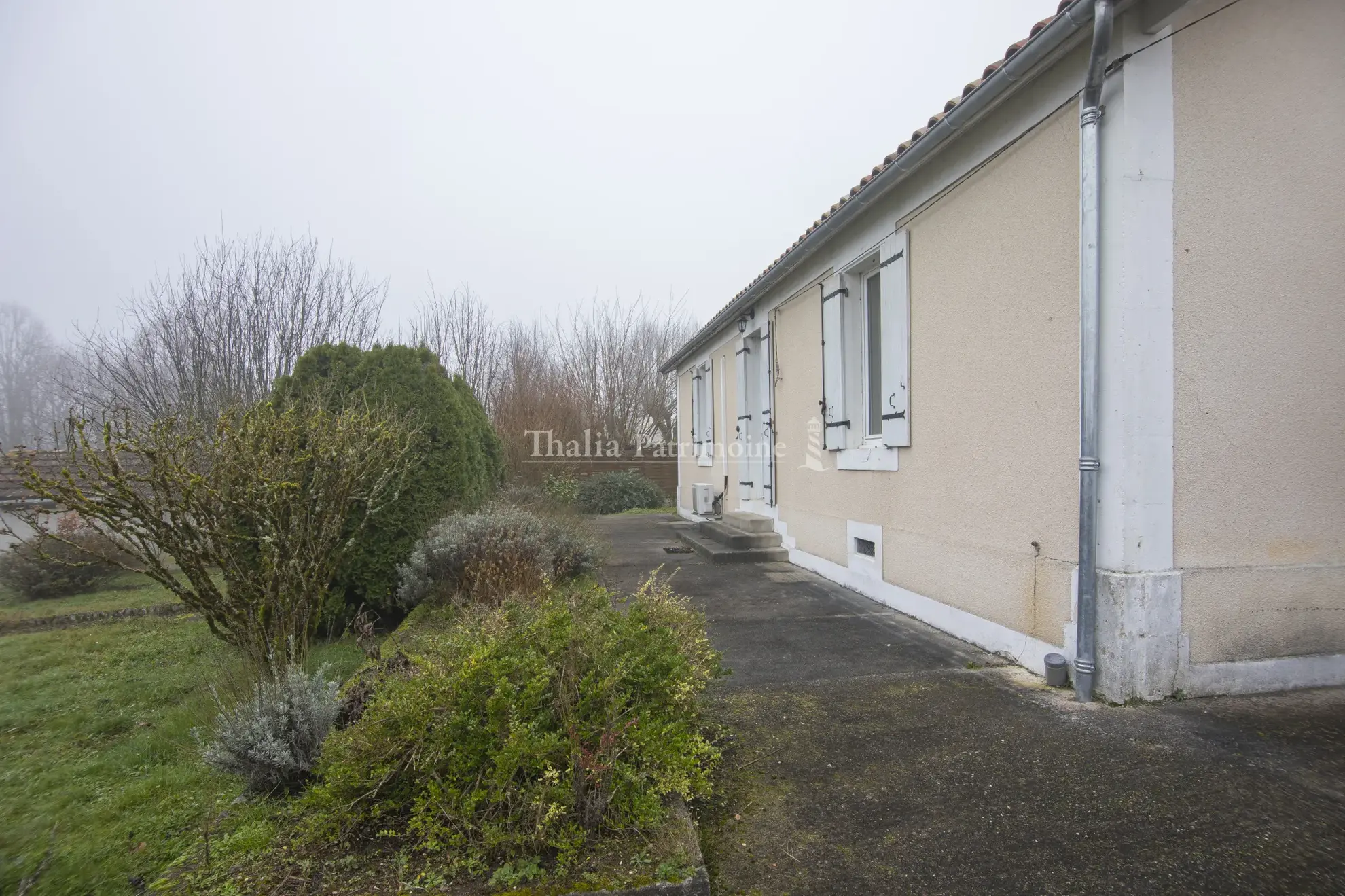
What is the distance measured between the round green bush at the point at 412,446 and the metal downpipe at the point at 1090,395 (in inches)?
188

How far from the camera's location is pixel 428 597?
5.15 m

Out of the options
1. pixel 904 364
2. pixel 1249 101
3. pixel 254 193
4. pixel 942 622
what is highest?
pixel 254 193

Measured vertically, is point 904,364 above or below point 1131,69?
below

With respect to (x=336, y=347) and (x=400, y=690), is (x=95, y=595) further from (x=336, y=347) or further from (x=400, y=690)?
(x=400, y=690)

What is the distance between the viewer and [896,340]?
509 cm

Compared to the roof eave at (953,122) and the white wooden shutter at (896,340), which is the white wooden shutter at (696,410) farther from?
the white wooden shutter at (896,340)

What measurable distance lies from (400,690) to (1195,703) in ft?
11.8

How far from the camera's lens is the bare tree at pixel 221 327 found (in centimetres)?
983

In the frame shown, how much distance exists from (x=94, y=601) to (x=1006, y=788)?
977 cm

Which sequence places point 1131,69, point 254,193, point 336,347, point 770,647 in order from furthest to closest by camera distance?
point 254,193
point 336,347
point 770,647
point 1131,69

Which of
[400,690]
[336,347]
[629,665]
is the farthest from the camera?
[336,347]

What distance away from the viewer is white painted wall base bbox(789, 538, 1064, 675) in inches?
144

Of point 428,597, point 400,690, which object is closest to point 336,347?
point 428,597

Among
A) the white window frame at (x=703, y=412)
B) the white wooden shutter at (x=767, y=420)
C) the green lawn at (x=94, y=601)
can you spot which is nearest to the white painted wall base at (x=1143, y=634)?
the white wooden shutter at (x=767, y=420)
